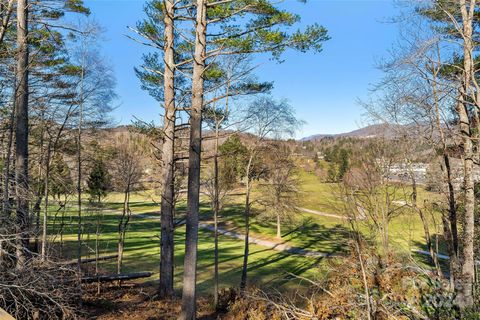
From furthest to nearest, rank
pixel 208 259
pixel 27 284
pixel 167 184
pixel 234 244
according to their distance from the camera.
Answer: pixel 234 244
pixel 208 259
pixel 167 184
pixel 27 284

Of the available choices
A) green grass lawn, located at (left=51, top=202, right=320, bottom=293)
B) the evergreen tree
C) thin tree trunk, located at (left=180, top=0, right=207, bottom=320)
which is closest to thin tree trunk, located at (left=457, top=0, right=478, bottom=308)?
thin tree trunk, located at (left=180, top=0, right=207, bottom=320)

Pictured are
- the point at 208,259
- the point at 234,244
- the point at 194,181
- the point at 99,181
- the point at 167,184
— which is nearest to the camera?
the point at 194,181

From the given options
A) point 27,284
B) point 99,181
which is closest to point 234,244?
point 99,181

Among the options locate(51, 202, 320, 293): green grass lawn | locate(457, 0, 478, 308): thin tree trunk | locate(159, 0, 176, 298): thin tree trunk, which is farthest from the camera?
locate(51, 202, 320, 293): green grass lawn

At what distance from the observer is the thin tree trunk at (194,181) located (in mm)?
5848

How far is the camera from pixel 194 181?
19.4ft

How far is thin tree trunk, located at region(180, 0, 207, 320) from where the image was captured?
5848 mm

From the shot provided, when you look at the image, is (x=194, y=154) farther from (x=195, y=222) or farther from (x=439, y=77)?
(x=439, y=77)

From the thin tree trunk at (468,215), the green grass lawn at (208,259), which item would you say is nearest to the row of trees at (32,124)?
the green grass lawn at (208,259)

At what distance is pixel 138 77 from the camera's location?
35.6ft

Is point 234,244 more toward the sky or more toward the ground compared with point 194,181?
more toward the ground

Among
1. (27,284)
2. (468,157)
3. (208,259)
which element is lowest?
(208,259)

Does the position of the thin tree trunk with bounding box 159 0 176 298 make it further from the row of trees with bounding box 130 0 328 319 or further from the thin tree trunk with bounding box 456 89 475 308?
the thin tree trunk with bounding box 456 89 475 308

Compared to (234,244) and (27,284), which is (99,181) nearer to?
(234,244)
